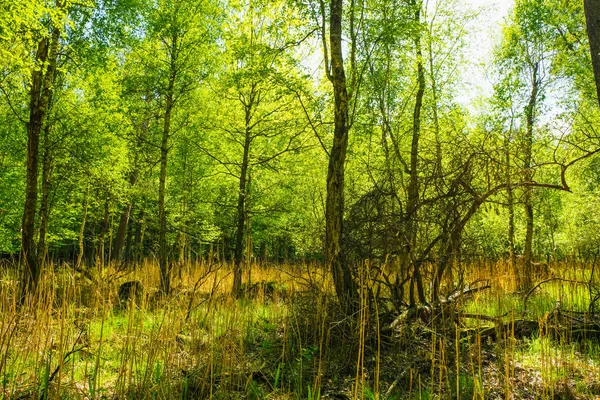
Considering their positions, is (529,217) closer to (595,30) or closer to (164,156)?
(595,30)

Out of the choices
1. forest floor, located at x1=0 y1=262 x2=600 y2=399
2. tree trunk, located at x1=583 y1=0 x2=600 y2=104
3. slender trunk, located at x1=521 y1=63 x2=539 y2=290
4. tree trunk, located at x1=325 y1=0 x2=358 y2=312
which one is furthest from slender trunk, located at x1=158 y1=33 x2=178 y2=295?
tree trunk, located at x1=583 y1=0 x2=600 y2=104

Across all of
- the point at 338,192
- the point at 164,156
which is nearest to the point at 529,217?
the point at 338,192

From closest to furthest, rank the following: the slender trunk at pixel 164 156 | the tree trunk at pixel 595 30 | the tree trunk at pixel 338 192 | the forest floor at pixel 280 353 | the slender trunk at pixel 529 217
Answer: the forest floor at pixel 280 353 < the tree trunk at pixel 595 30 < the tree trunk at pixel 338 192 < the slender trunk at pixel 529 217 < the slender trunk at pixel 164 156

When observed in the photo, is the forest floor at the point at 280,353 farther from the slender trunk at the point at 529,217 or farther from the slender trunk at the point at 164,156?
the slender trunk at the point at 164,156

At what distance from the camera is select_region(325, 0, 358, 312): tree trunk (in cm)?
431

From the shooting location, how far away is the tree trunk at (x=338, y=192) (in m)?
4.31

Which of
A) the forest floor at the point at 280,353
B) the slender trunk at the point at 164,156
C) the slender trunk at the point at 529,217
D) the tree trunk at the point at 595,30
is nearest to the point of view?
the forest floor at the point at 280,353

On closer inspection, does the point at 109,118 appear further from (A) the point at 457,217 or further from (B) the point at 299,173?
(A) the point at 457,217

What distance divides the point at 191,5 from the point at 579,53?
29.8 ft

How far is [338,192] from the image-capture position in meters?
4.57

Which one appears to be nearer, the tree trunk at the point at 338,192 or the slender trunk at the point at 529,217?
the tree trunk at the point at 338,192

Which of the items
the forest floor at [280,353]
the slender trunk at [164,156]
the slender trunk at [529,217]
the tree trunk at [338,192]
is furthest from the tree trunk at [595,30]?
the slender trunk at [164,156]

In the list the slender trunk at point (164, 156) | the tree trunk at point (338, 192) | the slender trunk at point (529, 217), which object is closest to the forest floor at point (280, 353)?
the tree trunk at point (338, 192)

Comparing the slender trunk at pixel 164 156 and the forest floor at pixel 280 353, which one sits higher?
the slender trunk at pixel 164 156
